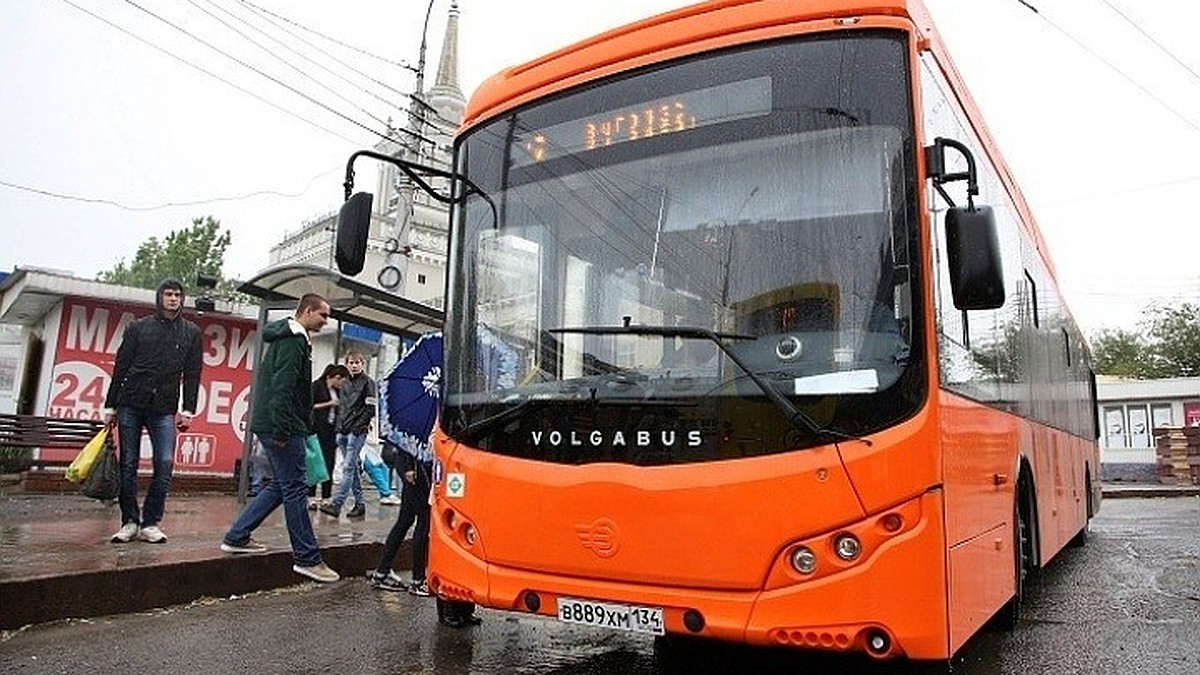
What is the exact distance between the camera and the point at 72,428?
11969 millimetres

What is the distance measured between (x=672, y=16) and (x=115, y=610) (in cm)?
475

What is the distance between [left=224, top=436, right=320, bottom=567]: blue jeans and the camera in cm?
611

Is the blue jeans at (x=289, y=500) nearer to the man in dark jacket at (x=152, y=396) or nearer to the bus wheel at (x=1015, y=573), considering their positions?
the man in dark jacket at (x=152, y=396)

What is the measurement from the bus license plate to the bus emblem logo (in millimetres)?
221

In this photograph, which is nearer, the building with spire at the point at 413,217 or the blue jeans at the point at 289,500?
the blue jeans at the point at 289,500

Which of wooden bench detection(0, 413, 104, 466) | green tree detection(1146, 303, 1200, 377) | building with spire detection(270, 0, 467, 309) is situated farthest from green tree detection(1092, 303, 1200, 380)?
wooden bench detection(0, 413, 104, 466)

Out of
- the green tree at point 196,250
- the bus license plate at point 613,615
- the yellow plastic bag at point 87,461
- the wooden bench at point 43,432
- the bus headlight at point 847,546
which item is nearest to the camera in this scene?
the bus headlight at point 847,546

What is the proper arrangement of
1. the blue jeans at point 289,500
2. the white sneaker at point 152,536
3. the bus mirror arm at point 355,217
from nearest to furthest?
the bus mirror arm at point 355,217
the blue jeans at point 289,500
the white sneaker at point 152,536

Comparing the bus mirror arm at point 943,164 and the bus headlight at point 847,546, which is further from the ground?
the bus mirror arm at point 943,164

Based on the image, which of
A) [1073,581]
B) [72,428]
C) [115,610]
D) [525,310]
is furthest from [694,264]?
[72,428]

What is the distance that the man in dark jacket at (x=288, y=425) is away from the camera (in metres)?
6.08

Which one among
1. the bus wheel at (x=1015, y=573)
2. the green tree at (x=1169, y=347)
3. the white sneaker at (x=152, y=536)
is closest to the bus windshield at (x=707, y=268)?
the bus wheel at (x=1015, y=573)

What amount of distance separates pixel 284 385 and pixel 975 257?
4.57 meters

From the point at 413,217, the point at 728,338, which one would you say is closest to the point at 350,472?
the point at 728,338
